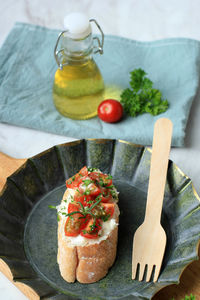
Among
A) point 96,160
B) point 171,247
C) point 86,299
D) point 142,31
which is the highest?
point 142,31

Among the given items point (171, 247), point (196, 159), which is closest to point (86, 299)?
point (171, 247)

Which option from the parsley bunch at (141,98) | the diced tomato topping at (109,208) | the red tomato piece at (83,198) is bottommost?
the diced tomato topping at (109,208)

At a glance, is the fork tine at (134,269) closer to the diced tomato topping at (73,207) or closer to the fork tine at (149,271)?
the fork tine at (149,271)

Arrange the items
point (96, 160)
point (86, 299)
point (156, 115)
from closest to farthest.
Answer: point (86, 299) → point (96, 160) → point (156, 115)

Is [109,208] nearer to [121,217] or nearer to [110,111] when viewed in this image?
[121,217]

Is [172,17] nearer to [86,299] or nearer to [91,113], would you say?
[91,113]

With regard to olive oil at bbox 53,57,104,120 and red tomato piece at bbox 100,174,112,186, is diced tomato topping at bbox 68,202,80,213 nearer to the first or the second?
red tomato piece at bbox 100,174,112,186

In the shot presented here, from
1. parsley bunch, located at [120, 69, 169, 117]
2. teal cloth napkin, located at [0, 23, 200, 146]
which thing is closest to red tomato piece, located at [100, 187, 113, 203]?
teal cloth napkin, located at [0, 23, 200, 146]

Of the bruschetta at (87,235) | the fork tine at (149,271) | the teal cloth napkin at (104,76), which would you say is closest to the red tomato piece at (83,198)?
the bruschetta at (87,235)
